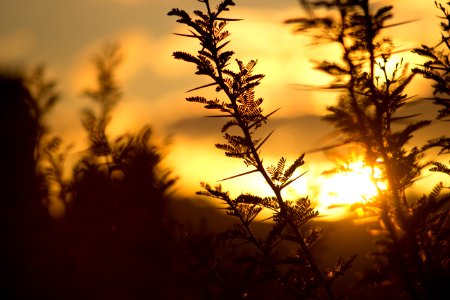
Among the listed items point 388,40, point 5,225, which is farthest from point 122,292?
point 388,40

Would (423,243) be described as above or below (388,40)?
below

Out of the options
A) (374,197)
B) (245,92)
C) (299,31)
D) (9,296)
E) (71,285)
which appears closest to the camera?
(245,92)

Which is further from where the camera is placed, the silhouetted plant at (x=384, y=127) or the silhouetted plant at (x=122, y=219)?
the silhouetted plant at (x=122, y=219)

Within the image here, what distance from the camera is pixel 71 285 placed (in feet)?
61.3

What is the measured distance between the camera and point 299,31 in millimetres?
6758

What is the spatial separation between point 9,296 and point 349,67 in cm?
1721

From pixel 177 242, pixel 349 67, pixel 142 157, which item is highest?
pixel 142 157

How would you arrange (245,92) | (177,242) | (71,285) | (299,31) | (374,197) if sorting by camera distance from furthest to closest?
(71,285), (177,242), (374,197), (299,31), (245,92)

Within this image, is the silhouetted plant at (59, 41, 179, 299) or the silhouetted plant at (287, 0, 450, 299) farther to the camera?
the silhouetted plant at (59, 41, 179, 299)

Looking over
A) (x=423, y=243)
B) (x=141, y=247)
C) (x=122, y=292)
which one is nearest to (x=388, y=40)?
(x=423, y=243)

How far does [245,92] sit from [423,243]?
5.11 m

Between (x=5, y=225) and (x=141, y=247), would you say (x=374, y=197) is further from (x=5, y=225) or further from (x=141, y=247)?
(x=5, y=225)

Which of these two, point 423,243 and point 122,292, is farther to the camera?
point 122,292

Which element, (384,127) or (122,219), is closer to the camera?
(384,127)
